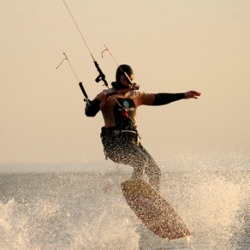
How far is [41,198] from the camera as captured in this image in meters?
24.2

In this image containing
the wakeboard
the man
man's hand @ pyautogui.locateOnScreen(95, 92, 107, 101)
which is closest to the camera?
man's hand @ pyautogui.locateOnScreen(95, 92, 107, 101)

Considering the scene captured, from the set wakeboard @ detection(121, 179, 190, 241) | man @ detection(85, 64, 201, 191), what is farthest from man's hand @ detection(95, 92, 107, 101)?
wakeboard @ detection(121, 179, 190, 241)

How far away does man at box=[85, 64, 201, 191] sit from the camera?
12.5 meters

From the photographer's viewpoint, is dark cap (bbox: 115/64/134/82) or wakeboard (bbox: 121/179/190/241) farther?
wakeboard (bbox: 121/179/190/241)

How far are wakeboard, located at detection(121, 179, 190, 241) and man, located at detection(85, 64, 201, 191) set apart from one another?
0.17 metres

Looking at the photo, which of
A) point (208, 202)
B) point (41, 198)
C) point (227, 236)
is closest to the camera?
point (227, 236)

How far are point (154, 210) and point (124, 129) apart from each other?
1.34 meters

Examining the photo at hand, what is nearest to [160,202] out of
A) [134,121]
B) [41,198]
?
[134,121]

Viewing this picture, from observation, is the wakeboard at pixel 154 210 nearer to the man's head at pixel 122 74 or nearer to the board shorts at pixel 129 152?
the board shorts at pixel 129 152

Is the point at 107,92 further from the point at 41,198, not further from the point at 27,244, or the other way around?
the point at 41,198

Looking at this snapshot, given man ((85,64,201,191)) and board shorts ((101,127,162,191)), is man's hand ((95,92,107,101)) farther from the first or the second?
board shorts ((101,127,162,191))

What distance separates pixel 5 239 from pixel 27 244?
0.36 meters

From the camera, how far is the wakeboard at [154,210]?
1280cm

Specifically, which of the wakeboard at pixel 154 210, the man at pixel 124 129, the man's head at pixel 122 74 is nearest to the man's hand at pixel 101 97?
the man at pixel 124 129
